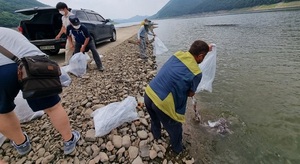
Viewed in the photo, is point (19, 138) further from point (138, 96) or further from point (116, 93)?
point (138, 96)

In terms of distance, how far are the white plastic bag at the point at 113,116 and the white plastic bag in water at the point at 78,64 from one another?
2.46 meters

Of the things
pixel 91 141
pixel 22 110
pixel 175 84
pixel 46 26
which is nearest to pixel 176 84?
pixel 175 84

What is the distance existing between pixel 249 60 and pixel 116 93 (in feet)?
25.4

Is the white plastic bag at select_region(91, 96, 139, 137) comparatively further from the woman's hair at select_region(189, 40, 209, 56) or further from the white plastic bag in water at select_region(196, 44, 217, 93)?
the white plastic bag in water at select_region(196, 44, 217, 93)

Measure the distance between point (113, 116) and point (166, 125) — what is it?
3.20ft

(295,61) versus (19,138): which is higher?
(19,138)

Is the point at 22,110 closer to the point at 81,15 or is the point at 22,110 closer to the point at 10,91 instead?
the point at 10,91

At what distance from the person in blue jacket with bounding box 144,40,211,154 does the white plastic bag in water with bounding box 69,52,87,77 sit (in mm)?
3479

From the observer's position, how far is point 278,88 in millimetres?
6352

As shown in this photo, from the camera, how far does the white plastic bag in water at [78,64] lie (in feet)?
18.6

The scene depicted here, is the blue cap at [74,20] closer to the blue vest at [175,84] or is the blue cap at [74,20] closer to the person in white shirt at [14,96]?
the person in white shirt at [14,96]

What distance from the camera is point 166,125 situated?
2971 millimetres

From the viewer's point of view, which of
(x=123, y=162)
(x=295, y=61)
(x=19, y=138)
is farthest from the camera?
(x=295, y=61)

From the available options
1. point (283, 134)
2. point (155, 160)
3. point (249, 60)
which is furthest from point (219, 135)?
point (249, 60)
